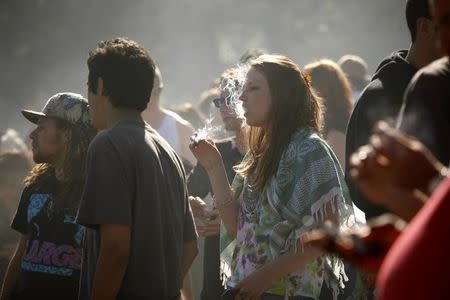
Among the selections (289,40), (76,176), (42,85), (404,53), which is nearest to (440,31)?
(404,53)

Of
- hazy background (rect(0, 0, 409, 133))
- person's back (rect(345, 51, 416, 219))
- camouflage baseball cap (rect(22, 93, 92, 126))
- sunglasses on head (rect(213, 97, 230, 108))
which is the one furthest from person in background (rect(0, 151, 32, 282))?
hazy background (rect(0, 0, 409, 133))

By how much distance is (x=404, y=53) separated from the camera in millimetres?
3928

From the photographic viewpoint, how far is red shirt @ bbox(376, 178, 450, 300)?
5.20 feet

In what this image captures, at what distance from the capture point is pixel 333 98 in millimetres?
6883

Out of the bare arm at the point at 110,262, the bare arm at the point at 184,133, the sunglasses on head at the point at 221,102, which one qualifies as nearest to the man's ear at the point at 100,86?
the bare arm at the point at 110,262

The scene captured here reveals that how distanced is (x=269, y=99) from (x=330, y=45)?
21393 mm

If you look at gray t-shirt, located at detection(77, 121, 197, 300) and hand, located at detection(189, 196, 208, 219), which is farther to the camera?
hand, located at detection(189, 196, 208, 219)

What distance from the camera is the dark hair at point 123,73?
4086 millimetres

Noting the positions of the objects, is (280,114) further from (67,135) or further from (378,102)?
(67,135)

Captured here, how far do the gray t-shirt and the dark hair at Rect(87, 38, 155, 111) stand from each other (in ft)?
0.43

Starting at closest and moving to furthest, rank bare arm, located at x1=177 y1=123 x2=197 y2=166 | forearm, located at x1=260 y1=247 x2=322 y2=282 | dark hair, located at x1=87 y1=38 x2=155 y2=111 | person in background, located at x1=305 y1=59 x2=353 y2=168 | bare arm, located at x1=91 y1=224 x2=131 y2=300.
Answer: bare arm, located at x1=91 y1=224 x2=131 y2=300 < dark hair, located at x1=87 y1=38 x2=155 y2=111 < forearm, located at x1=260 y1=247 x2=322 y2=282 < person in background, located at x1=305 y1=59 x2=353 y2=168 < bare arm, located at x1=177 y1=123 x2=197 y2=166

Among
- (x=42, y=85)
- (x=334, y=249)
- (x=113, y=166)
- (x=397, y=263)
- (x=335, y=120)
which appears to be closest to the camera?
(x=397, y=263)

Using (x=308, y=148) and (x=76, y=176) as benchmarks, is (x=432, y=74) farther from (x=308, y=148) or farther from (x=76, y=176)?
(x=76, y=176)

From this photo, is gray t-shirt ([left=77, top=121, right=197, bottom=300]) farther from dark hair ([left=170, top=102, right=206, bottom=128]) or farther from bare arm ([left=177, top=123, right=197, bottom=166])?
dark hair ([left=170, top=102, right=206, bottom=128])
